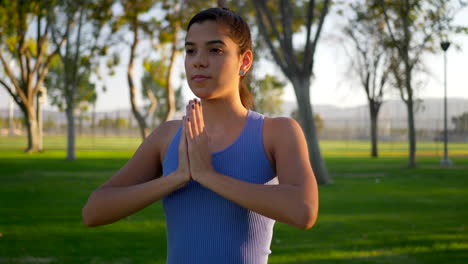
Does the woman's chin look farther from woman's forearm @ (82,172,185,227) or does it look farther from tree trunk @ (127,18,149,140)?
tree trunk @ (127,18,149,140)

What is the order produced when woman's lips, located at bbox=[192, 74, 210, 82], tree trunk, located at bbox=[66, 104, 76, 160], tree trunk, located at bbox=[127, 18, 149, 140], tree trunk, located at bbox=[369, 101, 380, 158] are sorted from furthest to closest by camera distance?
tree trunk, located at bbox=[369, 101, 380, 158]
tree trunk, located at bbox=[127, 18, 149, 140]
tree trunk, located at bbox=[66, 104, 76, 160]
woman's lips, located at bbox=[192, 74, 210, 82]

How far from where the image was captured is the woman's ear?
2.07 meters

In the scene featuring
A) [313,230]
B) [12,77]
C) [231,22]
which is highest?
[12,77]

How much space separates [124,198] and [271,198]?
0.47 m

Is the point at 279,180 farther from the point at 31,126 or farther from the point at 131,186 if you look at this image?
the point at 31,126

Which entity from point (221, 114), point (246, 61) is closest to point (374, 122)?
point (246, 61)

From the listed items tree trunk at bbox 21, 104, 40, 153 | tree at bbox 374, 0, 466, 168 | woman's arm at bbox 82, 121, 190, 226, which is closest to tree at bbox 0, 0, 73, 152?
tree trunk at bbox 21, 104, 40, 153

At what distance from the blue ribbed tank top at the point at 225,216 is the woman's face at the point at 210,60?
16cm

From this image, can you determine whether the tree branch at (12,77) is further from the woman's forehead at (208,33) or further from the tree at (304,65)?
the woman's forehead at (208,33)

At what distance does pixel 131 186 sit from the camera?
200 centimetres

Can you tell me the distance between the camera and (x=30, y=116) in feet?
125

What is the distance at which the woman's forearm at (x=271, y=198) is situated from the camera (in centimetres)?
182

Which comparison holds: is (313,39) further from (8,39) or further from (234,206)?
(8,39)

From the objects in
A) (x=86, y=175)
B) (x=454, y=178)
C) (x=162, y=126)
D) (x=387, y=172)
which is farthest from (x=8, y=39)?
(x=162, y=126)
